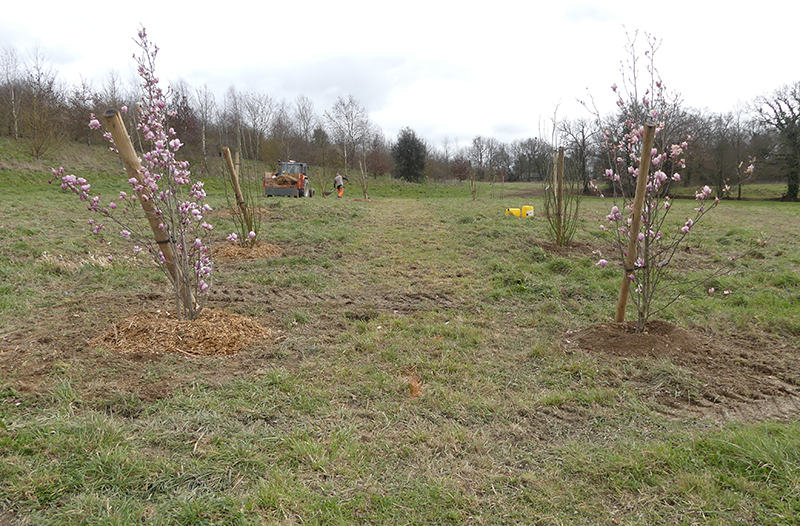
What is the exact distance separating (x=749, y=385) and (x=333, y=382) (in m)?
2.96

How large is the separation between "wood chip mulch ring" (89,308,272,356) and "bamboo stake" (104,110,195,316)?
210 mm

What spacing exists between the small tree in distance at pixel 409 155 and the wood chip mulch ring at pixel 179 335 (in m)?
33.9

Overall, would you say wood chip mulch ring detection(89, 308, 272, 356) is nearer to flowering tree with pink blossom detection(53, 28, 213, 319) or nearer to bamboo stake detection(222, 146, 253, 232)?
flowering tree with pink blossom detection(53, 28, 213, 319)

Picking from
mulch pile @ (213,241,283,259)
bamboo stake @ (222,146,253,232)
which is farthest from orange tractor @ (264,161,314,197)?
mulch pile @ (213,241,283,259)

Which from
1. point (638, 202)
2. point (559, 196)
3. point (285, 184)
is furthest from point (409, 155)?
point (638, 202)

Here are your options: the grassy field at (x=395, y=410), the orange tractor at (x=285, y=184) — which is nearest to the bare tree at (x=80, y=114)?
the orange tractor at (x=285, y=184)

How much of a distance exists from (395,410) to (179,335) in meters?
2.05

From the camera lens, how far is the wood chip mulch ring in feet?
11.2

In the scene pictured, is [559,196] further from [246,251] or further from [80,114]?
[80,114]

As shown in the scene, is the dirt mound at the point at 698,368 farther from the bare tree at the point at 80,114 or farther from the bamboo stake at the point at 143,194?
the bare tree at the point at 80,114

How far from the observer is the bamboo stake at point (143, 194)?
337 cm

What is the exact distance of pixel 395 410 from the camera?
2760mm

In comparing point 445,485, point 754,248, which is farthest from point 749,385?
point 754,248

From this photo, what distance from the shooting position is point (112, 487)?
1.97m
